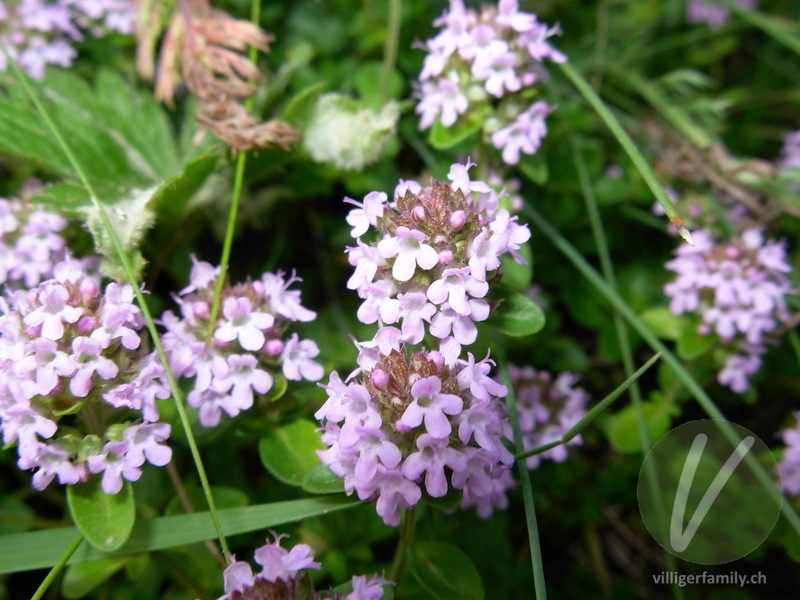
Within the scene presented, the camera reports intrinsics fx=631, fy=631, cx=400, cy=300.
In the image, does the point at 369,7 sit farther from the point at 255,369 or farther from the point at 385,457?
the point at 385,457

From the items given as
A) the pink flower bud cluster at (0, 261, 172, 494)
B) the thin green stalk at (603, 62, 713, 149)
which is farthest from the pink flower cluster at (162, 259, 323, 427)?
the thin green stalk at (603, 62, 713, 149)

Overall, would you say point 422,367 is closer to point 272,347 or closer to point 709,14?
point 272,347

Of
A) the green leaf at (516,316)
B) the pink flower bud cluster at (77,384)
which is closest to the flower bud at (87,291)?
the pink flower bud cluster at (77,384)

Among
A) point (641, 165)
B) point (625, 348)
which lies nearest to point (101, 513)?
point (641, 165)

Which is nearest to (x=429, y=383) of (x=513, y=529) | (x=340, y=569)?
(x=340, y=569)

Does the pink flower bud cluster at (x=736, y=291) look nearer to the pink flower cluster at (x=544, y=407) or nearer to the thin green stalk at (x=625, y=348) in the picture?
the thin green stalk at (x=625, y=348)

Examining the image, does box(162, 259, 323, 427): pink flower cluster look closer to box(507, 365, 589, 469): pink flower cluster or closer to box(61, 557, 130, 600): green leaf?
box(61, 557, 130, 600): green leaf
